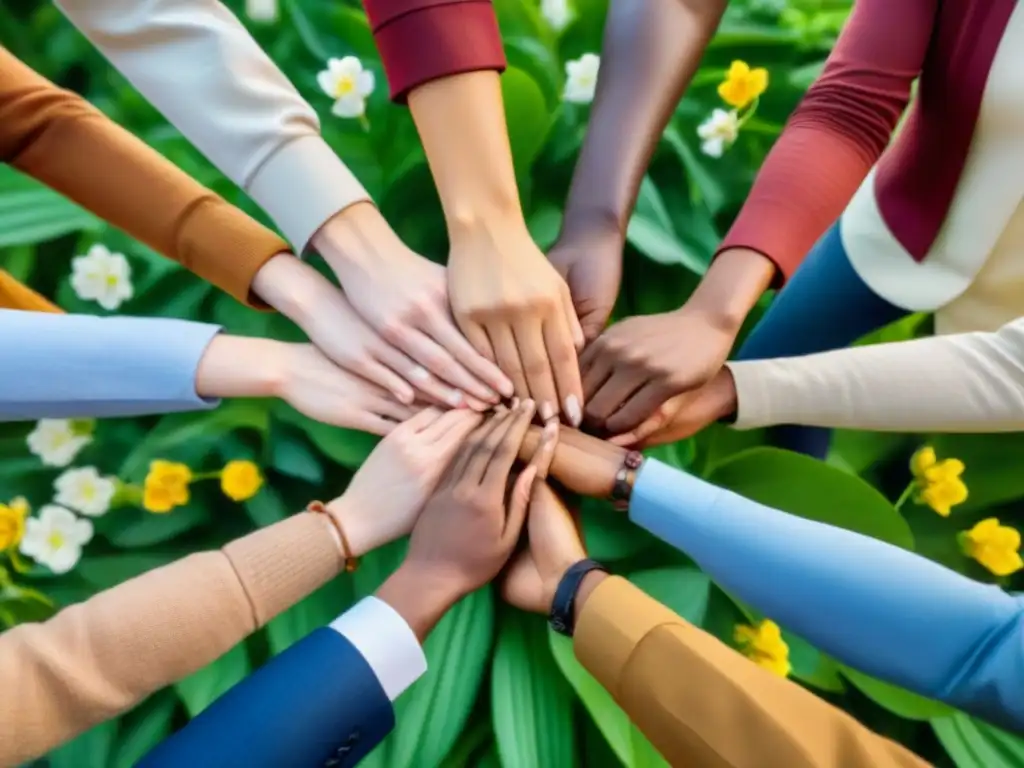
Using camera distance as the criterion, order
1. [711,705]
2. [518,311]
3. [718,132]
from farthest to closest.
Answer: [718,132]
[518,311]
[711,705]

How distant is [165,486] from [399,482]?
163 millimetres

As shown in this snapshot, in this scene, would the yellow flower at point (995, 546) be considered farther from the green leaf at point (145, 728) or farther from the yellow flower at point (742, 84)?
the green leaf at point (145, 728)

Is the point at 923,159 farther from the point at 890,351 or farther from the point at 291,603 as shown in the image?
the point at 291,603

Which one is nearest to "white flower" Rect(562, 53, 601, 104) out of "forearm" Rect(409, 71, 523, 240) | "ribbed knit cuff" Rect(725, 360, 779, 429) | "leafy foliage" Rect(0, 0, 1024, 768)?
"leafy foliage" Rect(0, 0, 1024, 768)

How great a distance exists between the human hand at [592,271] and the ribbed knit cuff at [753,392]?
0.31ft

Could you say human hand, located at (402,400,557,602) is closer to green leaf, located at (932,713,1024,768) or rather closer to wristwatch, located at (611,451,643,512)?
wristwatch, located at (611,451,643,512)

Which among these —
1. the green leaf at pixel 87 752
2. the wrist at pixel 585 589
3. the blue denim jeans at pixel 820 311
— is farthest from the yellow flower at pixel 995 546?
the green leaf at pixel 87 752

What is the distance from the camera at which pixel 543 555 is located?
432mm

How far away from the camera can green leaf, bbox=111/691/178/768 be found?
1.46 ft

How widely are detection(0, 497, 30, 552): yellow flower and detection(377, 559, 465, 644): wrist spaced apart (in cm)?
25

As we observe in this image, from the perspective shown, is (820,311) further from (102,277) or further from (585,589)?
(102,277)

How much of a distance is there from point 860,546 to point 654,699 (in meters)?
0.13

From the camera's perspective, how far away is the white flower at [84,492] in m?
0.47

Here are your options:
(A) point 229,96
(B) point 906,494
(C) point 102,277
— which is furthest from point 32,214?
(B) point 906,494
